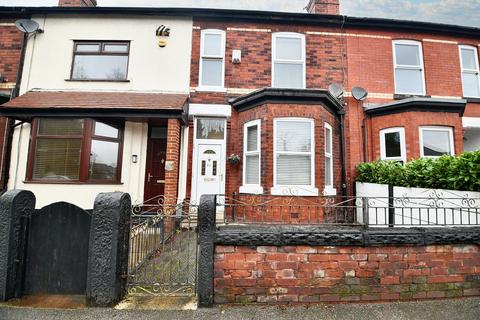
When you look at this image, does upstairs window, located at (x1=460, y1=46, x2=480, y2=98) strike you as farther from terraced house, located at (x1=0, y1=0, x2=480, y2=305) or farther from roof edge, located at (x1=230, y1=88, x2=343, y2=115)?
roof edge, located at (x1=230, y1=88, x2=343, y2=115)

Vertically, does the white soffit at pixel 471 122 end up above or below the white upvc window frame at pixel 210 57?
→ below

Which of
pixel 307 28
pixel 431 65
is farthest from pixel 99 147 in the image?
pixel 431 65

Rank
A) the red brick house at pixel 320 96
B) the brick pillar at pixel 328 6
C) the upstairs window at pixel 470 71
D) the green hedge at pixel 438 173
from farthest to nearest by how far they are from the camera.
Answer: the brick pillar at pixel 328 6, the upstairs window at pixel 470 71, the red brick house at pixel 320 96, the green hedge at pixel 438 173

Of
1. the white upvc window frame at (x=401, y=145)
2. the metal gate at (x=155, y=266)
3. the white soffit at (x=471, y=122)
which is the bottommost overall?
the metal gate at (x=155, y=266)

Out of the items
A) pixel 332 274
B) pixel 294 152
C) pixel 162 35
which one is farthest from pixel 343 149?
pixel 162 35

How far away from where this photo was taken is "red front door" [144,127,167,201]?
727 cm

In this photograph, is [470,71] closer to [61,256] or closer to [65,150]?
[61,256]

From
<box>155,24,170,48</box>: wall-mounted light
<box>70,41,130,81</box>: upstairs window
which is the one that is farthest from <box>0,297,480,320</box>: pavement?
<box>155,24,170,48</box>: wall-mounted light

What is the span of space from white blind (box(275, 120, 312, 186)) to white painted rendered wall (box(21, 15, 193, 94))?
344 centimetres

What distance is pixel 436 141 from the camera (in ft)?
22.7

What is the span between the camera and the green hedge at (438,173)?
12.5 feet

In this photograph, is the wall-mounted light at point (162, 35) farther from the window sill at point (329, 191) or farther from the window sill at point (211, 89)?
the window sill at point (329, 191)

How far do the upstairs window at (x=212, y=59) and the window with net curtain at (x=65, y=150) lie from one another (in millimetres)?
3476

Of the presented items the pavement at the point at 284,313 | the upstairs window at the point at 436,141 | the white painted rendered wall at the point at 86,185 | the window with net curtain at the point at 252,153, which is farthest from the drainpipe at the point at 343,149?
the white painted rendered wall at the point at 86,185
